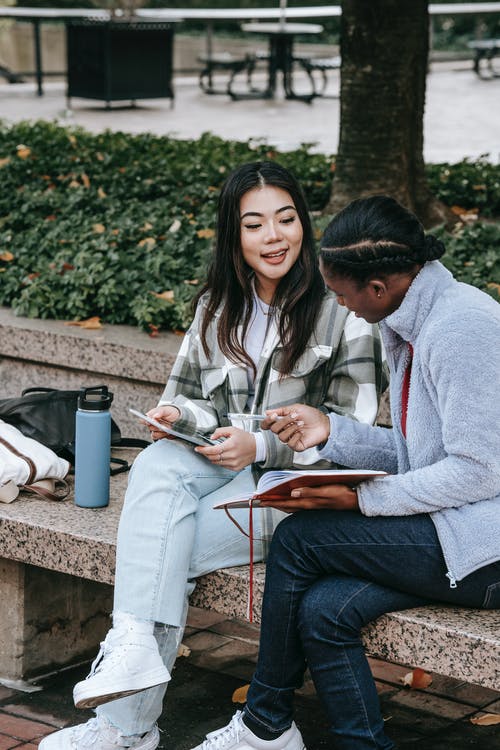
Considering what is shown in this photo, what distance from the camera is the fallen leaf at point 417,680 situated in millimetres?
3793

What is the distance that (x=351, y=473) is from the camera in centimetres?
277

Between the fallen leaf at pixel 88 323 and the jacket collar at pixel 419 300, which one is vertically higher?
the jacket collar at pixel 419 300

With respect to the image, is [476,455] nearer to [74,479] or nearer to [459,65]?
[74,479]

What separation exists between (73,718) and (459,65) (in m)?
22.2

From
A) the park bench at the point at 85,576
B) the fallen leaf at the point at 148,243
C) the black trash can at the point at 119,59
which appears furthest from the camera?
the black trash can at the point at 119,59

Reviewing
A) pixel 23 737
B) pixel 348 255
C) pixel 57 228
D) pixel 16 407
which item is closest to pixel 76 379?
pixel 16 407

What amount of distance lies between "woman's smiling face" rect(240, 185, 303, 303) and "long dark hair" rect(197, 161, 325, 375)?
0.02 metres

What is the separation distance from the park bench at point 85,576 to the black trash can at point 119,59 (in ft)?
35.9

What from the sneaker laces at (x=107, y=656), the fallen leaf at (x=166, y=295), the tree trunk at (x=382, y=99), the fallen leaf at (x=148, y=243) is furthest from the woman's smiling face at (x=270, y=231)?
the tree trunk at (x=382, y=99)

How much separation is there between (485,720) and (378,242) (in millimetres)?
1549

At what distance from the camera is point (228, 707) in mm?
3611

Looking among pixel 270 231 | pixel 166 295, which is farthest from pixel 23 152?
pixel 270 231

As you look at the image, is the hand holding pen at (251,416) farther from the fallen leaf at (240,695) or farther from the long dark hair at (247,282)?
the fallen leaf at (240,695)

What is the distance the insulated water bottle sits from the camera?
360 cm
